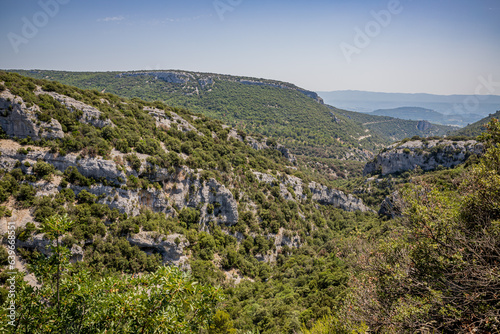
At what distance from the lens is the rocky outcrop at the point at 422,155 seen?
58.6 metres

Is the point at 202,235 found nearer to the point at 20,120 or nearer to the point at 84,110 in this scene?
the point at 84,110

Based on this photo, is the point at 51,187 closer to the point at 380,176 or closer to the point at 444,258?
the point at 444,258

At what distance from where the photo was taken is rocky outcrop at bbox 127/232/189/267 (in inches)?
926

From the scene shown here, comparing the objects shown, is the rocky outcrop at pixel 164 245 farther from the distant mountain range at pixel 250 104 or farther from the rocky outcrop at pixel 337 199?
the distant mountain range at pixel 250 104

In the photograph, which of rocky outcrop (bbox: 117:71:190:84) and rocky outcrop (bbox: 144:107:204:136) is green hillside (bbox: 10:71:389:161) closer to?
rocky outcrop (bbox: 117:71:190:84)

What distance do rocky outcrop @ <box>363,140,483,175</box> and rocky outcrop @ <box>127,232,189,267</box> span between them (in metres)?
71.1

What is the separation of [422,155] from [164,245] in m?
75.9

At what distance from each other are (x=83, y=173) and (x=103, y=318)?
22761mm

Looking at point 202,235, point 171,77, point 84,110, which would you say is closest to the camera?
point 84,110

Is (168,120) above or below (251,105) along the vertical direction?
below

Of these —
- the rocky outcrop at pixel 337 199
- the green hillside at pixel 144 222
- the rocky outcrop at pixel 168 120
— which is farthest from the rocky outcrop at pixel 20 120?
the rocky outcrop at pixel 337 199

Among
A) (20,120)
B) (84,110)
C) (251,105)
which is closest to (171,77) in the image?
(251,105)

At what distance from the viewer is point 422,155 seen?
65.2m

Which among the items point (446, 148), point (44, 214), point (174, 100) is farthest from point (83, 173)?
point (174, 100)
